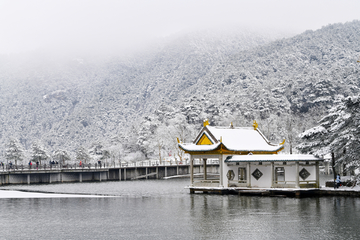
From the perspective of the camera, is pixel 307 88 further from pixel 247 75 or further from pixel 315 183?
pixel 315 183

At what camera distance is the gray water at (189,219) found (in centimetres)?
2012

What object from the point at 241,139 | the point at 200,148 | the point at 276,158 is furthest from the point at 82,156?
the point at 276,158

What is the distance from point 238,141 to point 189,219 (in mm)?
17061

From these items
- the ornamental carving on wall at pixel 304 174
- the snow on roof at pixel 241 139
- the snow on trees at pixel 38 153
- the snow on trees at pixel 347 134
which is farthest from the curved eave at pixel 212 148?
the snow on trees at pixel 38 153

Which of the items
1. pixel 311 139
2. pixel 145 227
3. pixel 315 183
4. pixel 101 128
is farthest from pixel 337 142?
pixel 101 128

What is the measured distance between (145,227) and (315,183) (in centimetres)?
1888

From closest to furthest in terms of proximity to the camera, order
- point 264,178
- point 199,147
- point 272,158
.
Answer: point 272,158 < point 264,178 < point 199,147

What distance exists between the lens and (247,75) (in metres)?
162

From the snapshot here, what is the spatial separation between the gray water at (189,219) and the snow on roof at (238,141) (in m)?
6.40

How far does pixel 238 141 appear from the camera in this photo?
40500 mm

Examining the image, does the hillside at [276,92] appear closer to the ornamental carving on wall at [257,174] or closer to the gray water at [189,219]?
the ornamental carving on wall at [257,174]

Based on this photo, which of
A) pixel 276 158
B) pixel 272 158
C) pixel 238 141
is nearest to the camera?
pixel 276 158

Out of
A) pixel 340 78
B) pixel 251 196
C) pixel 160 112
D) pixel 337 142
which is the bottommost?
pixel 251 196

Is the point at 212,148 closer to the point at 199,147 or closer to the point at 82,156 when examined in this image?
the point at 199,147
